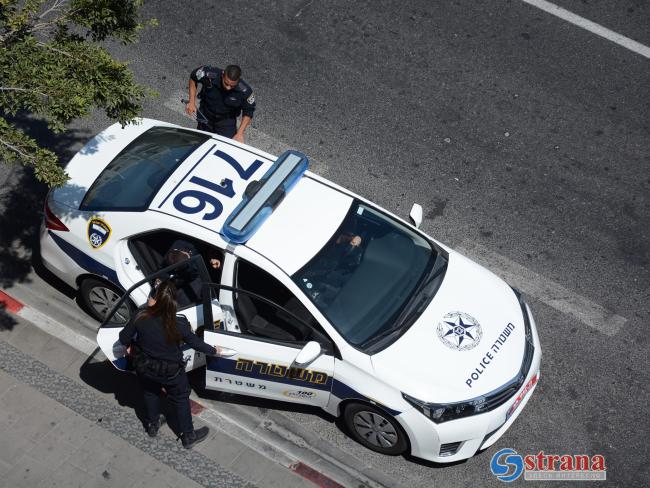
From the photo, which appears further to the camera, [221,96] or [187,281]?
[221,96]

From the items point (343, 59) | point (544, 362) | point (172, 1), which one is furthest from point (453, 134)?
point (172, 1)

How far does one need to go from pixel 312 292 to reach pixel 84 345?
2.44 m

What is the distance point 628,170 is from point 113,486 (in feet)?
22.0

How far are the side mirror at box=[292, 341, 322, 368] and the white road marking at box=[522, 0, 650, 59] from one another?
721cm

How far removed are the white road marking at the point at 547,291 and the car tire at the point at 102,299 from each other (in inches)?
140

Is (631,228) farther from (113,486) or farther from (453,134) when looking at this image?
(113,486)

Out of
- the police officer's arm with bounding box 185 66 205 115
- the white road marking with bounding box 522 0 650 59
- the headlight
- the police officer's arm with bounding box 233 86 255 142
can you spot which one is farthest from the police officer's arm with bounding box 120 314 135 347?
the white road marking with bounding box 522 0 650 59

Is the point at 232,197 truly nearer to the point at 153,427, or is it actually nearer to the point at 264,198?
the point at 264,198

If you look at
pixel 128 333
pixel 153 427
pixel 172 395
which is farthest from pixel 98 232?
pixel 153 427

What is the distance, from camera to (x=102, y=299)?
25.5 ft

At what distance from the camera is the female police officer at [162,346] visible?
6199 millimetres

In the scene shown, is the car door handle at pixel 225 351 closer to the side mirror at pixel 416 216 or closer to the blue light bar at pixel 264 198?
the blue light bar at pixel 264 198

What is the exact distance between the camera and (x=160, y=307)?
6172mm

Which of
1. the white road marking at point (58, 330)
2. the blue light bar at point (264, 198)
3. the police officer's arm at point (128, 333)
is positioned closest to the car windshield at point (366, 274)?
the blue light bar at point (264, 198)
